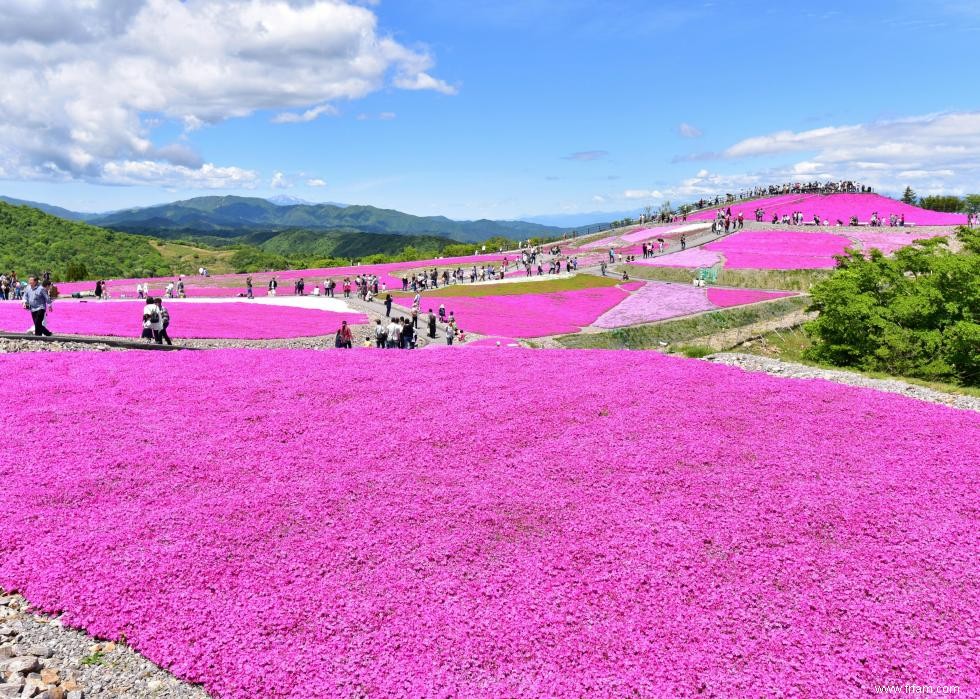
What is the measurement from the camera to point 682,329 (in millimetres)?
47906

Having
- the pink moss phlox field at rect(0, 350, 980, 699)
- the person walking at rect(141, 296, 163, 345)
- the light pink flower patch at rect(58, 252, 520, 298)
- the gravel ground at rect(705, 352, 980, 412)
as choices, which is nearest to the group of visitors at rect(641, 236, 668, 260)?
the light pink flower patch at rect(58, 252, 520, 298)

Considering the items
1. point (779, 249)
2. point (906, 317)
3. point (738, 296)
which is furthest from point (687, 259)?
point (906, 317)

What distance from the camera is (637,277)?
2940 inches

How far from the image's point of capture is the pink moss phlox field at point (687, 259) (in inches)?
2958

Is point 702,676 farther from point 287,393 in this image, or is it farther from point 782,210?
point 782,210

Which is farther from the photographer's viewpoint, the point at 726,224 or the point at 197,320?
the point at 726,224

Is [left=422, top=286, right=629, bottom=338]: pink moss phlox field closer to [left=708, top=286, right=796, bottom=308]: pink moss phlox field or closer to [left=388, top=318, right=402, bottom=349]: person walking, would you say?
[left=708, top=286, right=796, bottom=308]: pink moss phlox field

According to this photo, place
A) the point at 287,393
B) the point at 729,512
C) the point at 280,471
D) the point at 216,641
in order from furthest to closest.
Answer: the point at 287,393, the point at 280,471, the point at 729,512, the point at 216,641

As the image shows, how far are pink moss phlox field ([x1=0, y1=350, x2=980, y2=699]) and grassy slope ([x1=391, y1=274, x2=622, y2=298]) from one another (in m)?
48.2

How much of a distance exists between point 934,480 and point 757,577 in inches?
217

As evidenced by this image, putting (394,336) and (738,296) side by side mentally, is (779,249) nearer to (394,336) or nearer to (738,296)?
(738,296)

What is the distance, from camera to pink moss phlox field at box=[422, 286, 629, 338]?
46.3 meters

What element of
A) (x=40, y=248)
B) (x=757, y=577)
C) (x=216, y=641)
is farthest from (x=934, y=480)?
(x=40, y=248)

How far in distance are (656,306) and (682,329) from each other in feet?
25.3
